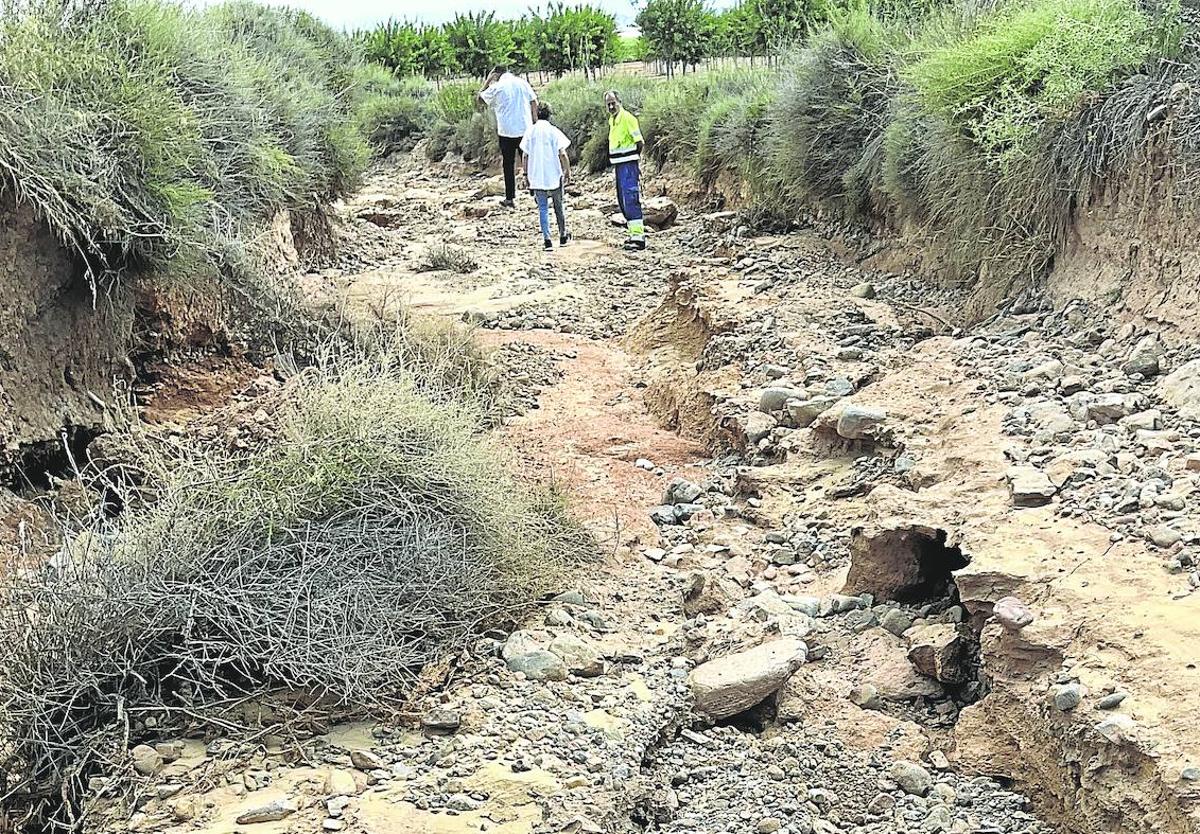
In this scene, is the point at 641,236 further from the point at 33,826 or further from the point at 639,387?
the point at 33,826

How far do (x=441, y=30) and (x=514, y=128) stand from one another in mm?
24153

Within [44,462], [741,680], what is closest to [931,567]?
[741,680]

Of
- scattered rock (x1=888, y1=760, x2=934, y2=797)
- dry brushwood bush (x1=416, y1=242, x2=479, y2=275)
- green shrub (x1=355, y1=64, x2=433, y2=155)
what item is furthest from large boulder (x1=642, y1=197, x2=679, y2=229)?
green shrub (x1=355, y1=64, x2=433, y2=155)

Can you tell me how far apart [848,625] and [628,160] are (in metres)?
8.05

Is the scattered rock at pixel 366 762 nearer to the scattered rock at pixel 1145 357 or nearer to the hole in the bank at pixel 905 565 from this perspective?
the hole in the bank at pixel 905 565

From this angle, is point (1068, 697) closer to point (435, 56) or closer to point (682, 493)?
point (682, 493)

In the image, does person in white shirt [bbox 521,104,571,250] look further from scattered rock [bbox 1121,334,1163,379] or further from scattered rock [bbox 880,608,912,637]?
scattered rock [bbox 880,608,912,637]

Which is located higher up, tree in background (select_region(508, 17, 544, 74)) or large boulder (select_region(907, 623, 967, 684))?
tree in background (select_region(508, 17, 544, 74))

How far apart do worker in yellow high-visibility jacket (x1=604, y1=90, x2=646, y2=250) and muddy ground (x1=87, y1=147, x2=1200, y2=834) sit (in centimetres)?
472

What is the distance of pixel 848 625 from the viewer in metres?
4.15

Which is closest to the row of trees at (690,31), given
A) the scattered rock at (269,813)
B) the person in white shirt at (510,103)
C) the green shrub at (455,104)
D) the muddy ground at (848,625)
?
the green shrub at (455,104)

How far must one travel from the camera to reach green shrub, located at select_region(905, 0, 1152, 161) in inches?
238

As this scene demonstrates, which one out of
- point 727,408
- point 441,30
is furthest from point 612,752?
point 441,30

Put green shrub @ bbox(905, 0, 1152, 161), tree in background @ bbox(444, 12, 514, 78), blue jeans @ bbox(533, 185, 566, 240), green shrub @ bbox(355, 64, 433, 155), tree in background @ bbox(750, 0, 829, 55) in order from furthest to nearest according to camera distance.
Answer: tree in background @ bbox(444, 12, 514, 78)
tree in background @ bbox(750, 0, 829, 55)
green shrub @ bbox(355, 64, 433, 155)
blue jeans @ bbox(533, 185, 566, 240)
green shrub @ bbox(905, 0, 1152, 161)
